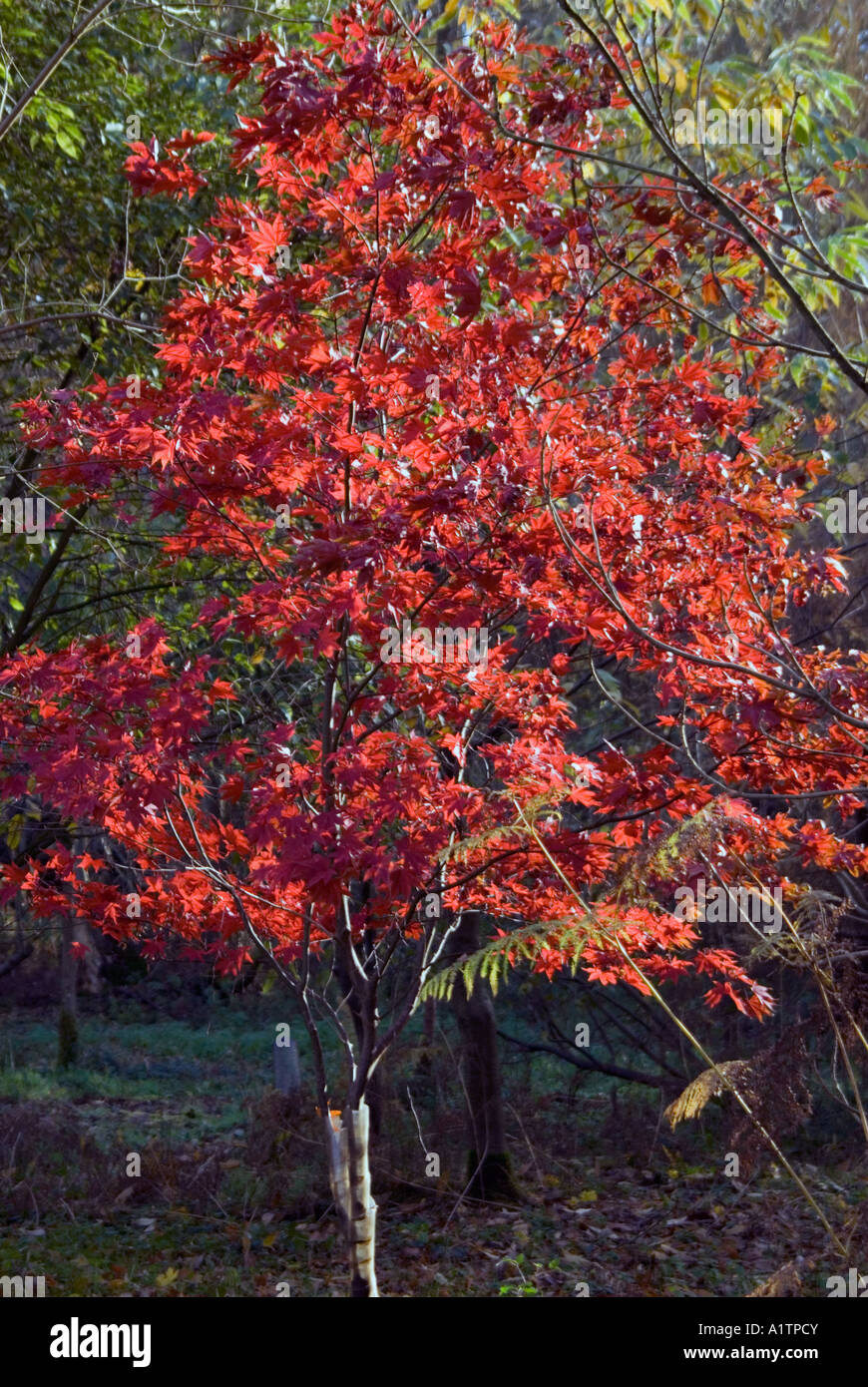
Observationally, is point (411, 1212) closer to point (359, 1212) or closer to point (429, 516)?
point (359, 1212)

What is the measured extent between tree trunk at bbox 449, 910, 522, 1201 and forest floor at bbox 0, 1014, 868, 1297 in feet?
0.65

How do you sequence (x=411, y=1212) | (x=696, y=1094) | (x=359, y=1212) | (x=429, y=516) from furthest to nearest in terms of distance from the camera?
(x=411, y=1212), (x=359, y=1212), (x=429, y=516), (x=696, y=1094)

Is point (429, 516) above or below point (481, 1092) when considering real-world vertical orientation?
above

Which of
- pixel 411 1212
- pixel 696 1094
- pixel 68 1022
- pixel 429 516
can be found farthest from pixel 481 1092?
pixel 68 1022

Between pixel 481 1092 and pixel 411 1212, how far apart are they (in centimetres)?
100

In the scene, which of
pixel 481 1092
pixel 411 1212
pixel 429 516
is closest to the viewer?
pixel 429 516

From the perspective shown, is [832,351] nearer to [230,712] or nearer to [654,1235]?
[230,712]

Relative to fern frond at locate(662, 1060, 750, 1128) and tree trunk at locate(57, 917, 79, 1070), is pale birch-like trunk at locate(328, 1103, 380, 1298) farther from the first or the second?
tree trunk at locate(57, 917, 79, 1070)

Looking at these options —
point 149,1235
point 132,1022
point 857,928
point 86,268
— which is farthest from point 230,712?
point 132,1022

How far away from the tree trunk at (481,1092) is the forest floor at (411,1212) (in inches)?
7.8

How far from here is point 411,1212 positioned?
29.1ft

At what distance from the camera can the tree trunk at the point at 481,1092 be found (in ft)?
29.7

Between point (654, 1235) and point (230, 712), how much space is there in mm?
4617
